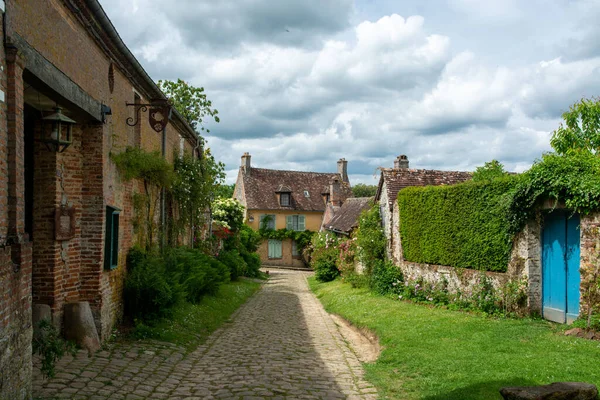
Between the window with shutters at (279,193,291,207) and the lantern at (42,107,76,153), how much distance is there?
38255 millimetres

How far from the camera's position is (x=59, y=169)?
8711 millimetres

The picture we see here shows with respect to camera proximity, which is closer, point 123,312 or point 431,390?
point 431,390

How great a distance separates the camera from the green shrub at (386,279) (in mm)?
17875

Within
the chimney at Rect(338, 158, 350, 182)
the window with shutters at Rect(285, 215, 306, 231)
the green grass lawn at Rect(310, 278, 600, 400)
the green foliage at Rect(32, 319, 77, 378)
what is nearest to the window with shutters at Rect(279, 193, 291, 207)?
the window with shutters at Rect(285, 215, 306, 231)

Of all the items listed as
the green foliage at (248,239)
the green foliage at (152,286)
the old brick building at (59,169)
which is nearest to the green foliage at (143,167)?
the old brick building at (59,169)

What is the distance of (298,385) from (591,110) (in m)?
23.0

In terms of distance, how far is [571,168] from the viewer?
35.2ft

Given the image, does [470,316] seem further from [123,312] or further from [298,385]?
[123,312]

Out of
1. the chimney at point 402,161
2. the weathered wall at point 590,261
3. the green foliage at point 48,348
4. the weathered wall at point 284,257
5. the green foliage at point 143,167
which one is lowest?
the weathered wall at point 284,257

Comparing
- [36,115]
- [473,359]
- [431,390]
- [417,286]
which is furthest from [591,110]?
[36,115]

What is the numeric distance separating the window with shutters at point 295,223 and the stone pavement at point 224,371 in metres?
33.6

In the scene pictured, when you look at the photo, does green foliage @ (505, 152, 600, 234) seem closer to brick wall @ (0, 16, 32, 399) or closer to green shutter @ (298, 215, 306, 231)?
brick wall @ (0, 16, 32, 399)

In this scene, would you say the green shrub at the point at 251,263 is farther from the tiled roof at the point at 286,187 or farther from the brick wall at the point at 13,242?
the brick wall at the point at 13,242

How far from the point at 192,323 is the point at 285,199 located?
114 feet
